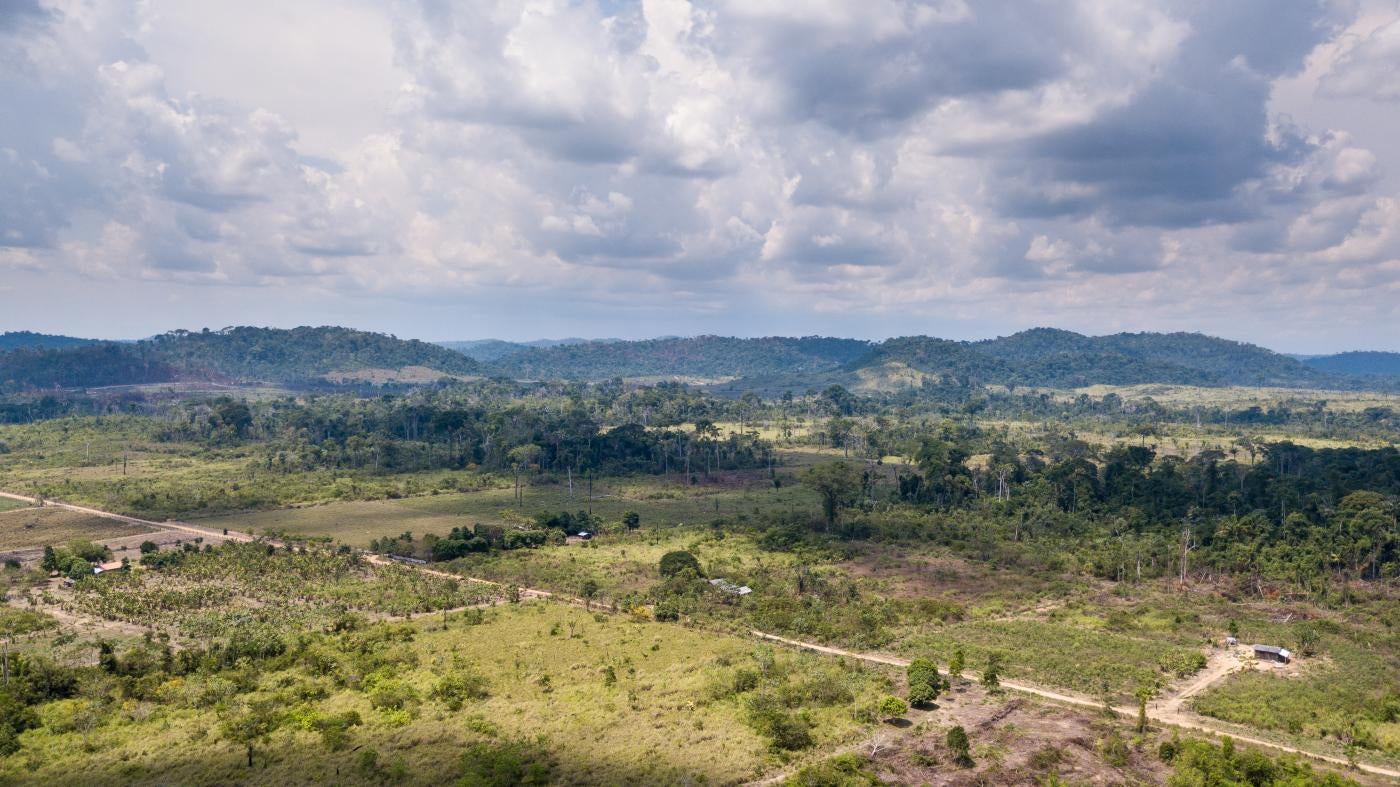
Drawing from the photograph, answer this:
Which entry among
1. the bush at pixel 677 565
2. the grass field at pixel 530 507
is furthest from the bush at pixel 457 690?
the grass field at pixel 530 507

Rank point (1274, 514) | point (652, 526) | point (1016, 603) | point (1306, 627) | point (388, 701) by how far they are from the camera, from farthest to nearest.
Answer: point (652, 526) → point (1274, 514) → point (1016, 603) → point (1306, 627) → point (388, 701)

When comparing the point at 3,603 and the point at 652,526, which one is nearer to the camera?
the point at 3,603

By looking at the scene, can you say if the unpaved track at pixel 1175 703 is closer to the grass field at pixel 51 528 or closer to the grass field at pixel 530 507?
the grass field at pixel 530 507

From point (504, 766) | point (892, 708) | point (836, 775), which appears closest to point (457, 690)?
point (504, 766)

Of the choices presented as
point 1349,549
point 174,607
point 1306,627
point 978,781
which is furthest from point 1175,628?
point 174,607

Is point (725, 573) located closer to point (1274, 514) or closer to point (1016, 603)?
point (1016, 603)

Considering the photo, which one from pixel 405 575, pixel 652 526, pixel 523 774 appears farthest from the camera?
pixel 652 526

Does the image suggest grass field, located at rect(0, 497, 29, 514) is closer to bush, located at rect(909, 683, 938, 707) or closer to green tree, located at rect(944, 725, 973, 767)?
bush, located at rect(909, 683, 938, 707)
